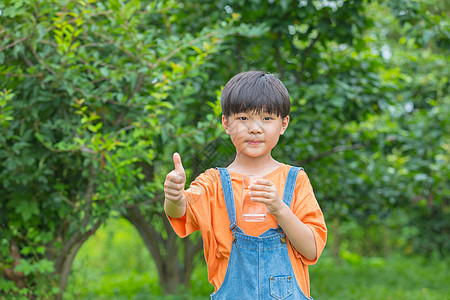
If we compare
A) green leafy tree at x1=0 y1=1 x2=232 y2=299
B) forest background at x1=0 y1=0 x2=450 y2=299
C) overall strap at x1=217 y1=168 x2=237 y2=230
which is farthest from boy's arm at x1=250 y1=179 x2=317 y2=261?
green leafy tree at x1=0 y1=1 x2=232 y2=299

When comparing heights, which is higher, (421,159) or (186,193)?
(421,159)

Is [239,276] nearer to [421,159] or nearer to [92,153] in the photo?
[92,153]

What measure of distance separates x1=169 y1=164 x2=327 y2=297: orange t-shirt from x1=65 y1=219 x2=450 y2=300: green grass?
2.39 m

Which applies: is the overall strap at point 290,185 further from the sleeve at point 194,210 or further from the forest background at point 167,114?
the forest background at point 167,114

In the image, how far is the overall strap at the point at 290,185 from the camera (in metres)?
1.52

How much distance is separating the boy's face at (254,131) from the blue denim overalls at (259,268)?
0.52 feet

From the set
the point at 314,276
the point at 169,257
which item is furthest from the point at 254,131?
the point at 314,276

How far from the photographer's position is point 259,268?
1.48m

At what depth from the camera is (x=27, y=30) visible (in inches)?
104

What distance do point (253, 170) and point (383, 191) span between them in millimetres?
3423

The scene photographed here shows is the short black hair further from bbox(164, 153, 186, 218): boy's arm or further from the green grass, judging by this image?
the green grass

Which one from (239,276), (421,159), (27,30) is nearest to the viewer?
(239,276)

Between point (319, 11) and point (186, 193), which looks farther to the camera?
point (319, 11)

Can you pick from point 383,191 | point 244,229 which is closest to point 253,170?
point 244,229
